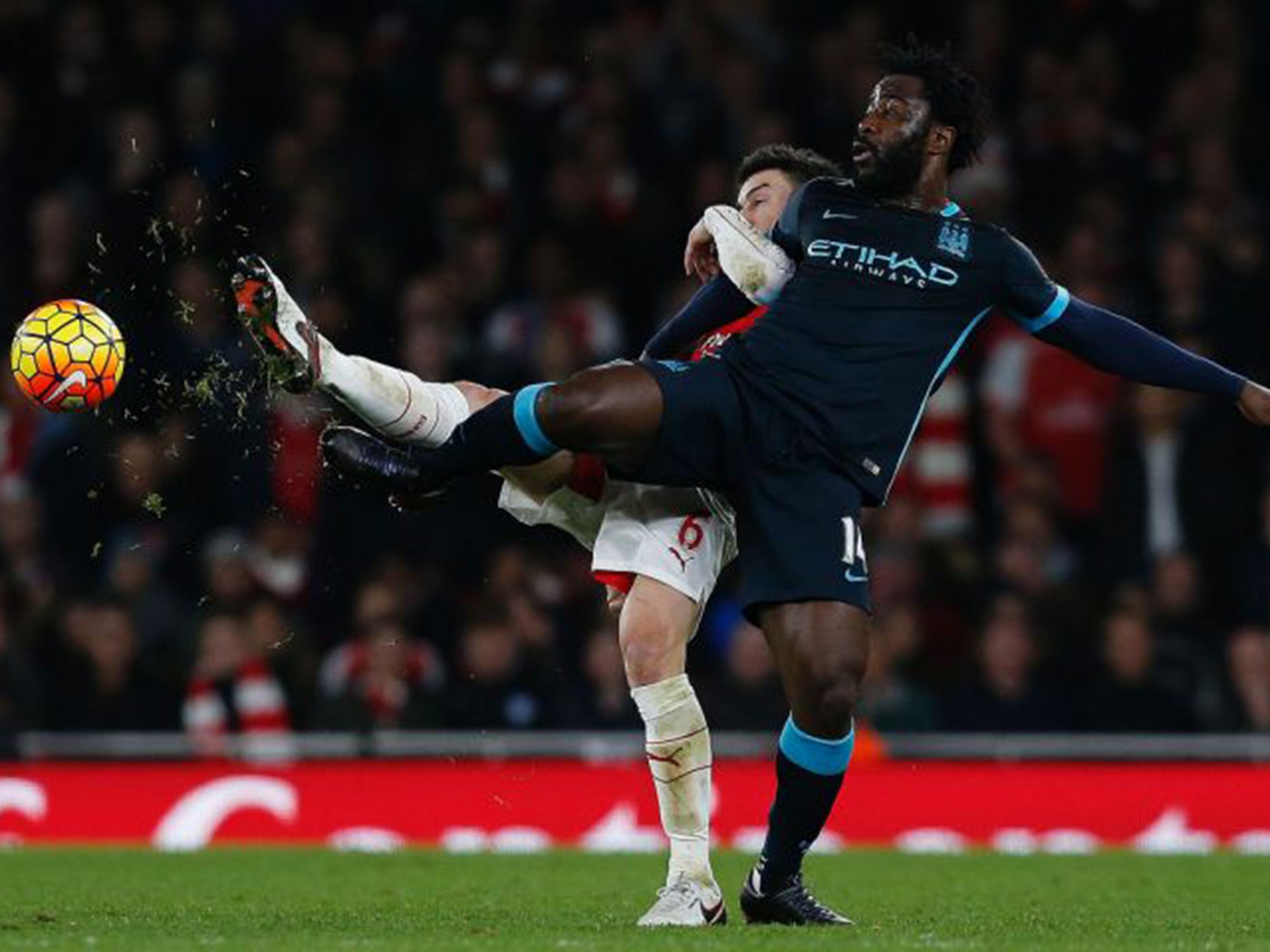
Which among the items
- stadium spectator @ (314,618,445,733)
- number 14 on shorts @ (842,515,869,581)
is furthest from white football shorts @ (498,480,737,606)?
stadium spectator @ (314,618,445,733)

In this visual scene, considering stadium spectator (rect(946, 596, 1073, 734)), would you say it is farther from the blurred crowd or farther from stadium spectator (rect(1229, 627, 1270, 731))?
stadium spectator (rect(1229, 627, 1270, 731))

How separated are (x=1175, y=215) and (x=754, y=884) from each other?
7.05 m

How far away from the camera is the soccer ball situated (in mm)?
7699

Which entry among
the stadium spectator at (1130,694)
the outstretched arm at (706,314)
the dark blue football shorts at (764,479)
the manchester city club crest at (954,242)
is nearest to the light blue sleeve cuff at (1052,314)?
the manchester city club crest at (954,242)

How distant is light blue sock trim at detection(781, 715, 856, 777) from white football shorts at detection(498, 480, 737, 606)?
0.64 meters

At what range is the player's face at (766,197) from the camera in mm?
8031

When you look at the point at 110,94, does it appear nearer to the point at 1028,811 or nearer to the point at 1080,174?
the point at 1080,174

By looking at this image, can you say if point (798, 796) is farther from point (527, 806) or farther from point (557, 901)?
point (527, 806)

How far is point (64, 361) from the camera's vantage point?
303 inches

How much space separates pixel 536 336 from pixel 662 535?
5.98 meters

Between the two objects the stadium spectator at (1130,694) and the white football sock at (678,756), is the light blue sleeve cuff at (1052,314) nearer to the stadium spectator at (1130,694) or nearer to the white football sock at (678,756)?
the white football sock at (678,756)

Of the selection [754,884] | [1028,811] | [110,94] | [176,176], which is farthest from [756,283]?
[110,94]

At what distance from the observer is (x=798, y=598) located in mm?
6879

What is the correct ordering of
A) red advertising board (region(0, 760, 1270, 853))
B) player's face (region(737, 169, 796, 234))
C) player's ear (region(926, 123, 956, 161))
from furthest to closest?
red advertising board (region(0, 760, 1270, 853)), player's face (region(737, 169, 796, 234)), player's ear (region(926, 123, 956, 161))
